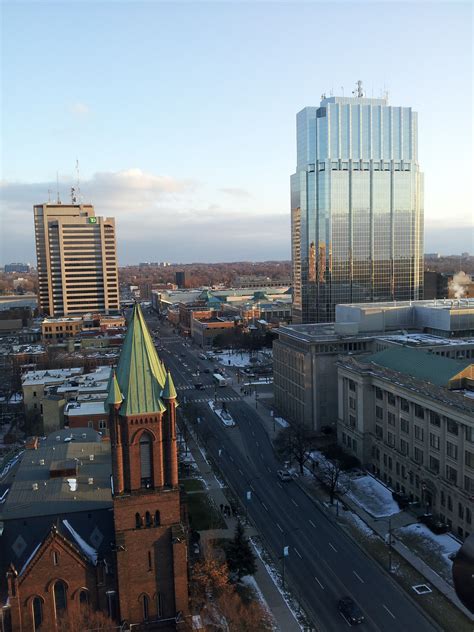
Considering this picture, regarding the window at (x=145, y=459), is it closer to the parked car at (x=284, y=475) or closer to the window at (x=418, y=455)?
the parked car at (x=284, y=475)

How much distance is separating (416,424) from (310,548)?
71.4ft

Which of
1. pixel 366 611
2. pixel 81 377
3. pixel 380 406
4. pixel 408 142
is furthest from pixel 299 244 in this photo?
pixel 366 611

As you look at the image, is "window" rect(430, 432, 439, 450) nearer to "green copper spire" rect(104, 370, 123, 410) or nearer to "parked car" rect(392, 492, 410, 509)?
"parked car" rect(392, 492, 410, 509)

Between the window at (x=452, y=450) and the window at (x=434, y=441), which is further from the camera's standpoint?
the window at (x=434, y=441)

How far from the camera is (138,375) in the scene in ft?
133

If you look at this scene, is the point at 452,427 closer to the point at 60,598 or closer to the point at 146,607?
the point at 146,607

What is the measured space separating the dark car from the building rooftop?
72.4 ft

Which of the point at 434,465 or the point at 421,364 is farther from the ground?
the point at 421,364

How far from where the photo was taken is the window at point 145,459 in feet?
134

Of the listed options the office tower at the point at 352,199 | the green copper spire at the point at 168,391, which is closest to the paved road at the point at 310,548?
the green copper spire at the point at 168,391

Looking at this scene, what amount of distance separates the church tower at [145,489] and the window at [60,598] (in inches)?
165

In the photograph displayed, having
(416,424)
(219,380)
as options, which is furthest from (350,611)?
(219,380)

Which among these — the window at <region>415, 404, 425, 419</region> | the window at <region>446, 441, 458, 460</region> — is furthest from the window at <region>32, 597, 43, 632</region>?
the window at <region>415, 404, 425, 419</region>

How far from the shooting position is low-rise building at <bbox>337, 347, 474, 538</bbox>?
61.5 m
